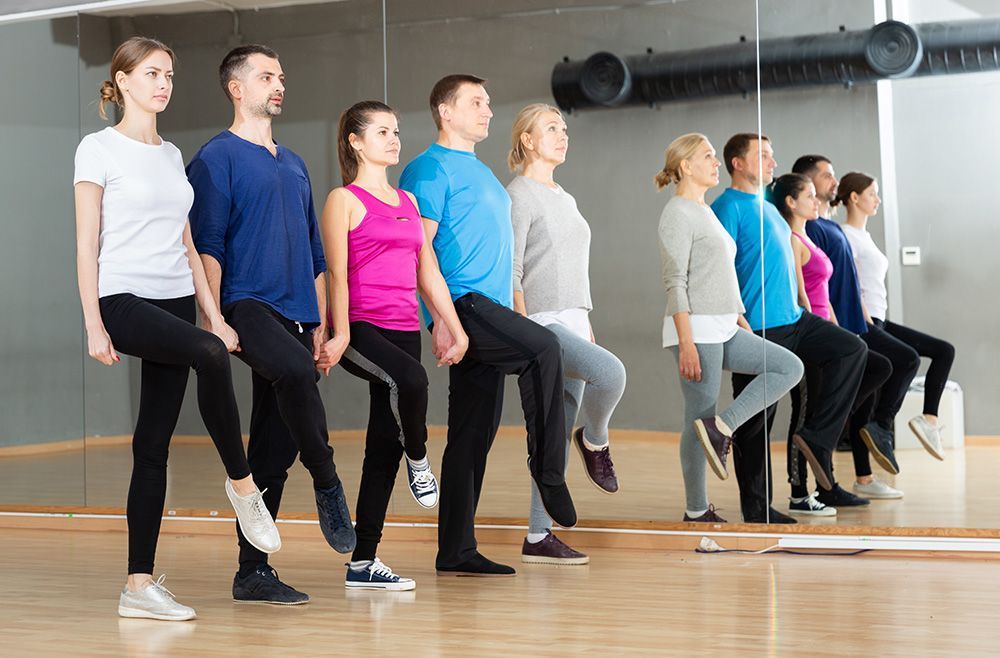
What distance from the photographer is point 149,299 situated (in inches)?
138

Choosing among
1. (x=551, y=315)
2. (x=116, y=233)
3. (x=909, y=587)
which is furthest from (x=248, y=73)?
(x=909, y=587)

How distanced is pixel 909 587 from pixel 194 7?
3.79m

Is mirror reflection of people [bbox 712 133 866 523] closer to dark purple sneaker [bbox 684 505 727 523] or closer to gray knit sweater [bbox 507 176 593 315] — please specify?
dark purple sneaker [bbox 684 505 727 523]

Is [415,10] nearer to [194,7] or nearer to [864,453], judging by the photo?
[194,7]

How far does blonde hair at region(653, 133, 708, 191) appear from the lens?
4.88 metres

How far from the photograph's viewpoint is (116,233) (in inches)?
137

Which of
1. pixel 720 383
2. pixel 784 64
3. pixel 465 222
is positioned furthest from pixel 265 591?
pixel 784 64

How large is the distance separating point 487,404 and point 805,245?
146 cm

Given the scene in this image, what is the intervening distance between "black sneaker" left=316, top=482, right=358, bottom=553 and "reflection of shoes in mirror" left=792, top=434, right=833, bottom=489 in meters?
1.94

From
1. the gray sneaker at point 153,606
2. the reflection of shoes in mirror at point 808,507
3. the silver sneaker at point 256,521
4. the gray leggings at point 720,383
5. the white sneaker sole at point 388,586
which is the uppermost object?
the gray leggings at point 720,383

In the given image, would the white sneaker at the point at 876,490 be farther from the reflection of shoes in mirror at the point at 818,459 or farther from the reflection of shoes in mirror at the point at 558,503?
the reflection of shoes in mirror at the point at 558,503

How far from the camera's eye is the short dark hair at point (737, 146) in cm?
482

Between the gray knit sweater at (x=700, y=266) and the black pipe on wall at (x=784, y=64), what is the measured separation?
47 centimetres

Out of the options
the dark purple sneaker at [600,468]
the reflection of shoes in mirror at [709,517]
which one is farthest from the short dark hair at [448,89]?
the reflection of shoes in mirror at [709,517]
